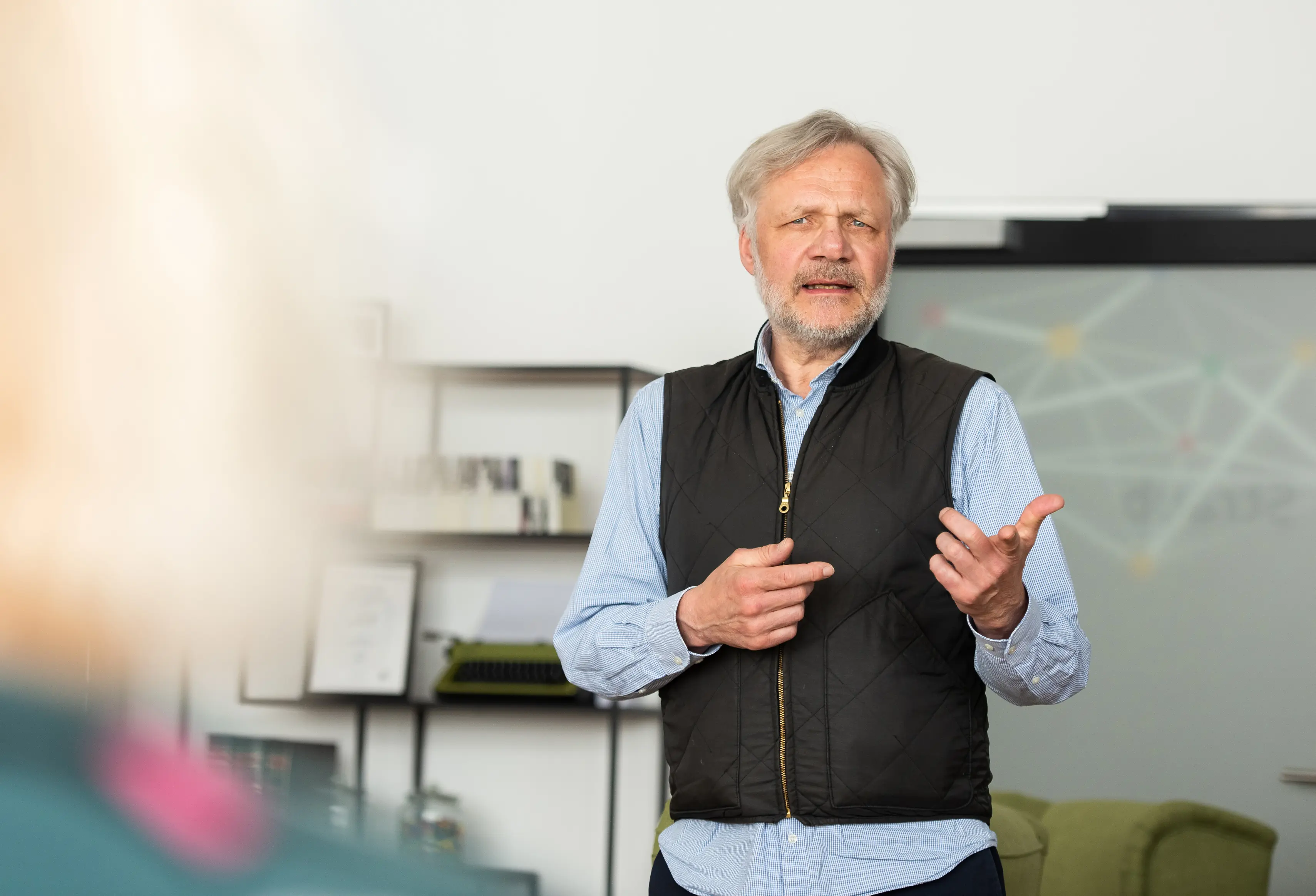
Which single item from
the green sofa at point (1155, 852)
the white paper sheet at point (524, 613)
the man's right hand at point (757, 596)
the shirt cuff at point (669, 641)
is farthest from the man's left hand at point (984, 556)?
the white paper sheet at point (524, 613)

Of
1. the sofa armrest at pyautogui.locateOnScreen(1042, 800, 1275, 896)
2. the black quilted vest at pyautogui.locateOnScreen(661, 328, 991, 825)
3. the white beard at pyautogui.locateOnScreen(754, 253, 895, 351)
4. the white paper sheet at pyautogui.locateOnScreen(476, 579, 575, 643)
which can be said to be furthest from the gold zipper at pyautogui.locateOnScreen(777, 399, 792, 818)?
the white paper sheet at pyautogui.locateOnScreen(476, 579, 575, 643)

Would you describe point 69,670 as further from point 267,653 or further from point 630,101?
point 630,101

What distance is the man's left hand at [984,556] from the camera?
3.49 feet

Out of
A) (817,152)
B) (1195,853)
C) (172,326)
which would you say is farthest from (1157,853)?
(172,326)

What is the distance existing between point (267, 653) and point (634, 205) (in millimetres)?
1639

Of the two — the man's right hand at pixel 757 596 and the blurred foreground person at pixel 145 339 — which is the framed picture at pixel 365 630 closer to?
the blurred foreground person at pixel 145 339

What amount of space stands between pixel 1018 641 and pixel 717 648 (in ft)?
0.94

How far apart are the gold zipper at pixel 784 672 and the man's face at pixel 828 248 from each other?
156 mm

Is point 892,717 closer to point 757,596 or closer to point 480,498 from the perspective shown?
point 757,596

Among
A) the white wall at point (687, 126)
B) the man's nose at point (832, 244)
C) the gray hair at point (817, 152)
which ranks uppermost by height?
the white wall at point (687, 126)

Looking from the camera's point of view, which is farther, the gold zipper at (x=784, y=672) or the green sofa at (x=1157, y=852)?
the green sofa at (x=1157, y=852)

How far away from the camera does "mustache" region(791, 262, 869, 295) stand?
1387 millimetres

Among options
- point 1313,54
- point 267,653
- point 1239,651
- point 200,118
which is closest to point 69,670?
point 267,653

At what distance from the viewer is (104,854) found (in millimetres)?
1135
